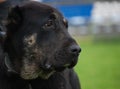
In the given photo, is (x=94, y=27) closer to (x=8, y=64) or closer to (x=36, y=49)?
(x=8, y=64)

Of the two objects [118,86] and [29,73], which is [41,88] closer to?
[29,73]

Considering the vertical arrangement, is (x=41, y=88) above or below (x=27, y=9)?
below

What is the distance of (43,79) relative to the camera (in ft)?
20.4

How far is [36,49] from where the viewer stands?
19.7 feet

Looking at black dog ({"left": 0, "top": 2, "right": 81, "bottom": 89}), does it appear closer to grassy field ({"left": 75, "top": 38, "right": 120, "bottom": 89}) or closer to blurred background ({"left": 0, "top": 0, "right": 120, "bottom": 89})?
grassy field ({"left": 75, "top": 38, "right": 120, "bottom": 89})

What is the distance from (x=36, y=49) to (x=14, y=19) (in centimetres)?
44

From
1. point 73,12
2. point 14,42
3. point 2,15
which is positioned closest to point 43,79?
point 14,42

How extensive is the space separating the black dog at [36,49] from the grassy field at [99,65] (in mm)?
4480

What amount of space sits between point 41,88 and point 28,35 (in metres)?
0.62

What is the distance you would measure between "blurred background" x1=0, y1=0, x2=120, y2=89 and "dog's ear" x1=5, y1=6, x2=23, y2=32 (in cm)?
823

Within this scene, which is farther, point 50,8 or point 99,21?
point 99,21

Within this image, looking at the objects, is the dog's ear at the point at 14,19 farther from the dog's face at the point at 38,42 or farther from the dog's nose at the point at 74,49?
the dog's nose at the point at 74,49

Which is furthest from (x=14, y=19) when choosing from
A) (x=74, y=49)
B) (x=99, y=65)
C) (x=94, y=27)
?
(x=94, y=27)

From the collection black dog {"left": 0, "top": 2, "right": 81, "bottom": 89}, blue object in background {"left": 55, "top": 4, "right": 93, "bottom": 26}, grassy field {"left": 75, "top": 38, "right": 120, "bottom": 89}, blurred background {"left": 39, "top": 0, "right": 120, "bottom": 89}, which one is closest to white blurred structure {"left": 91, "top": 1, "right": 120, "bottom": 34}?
blurred background {"left": 39, "top": 0, "right": 120, "bottom": 89}
